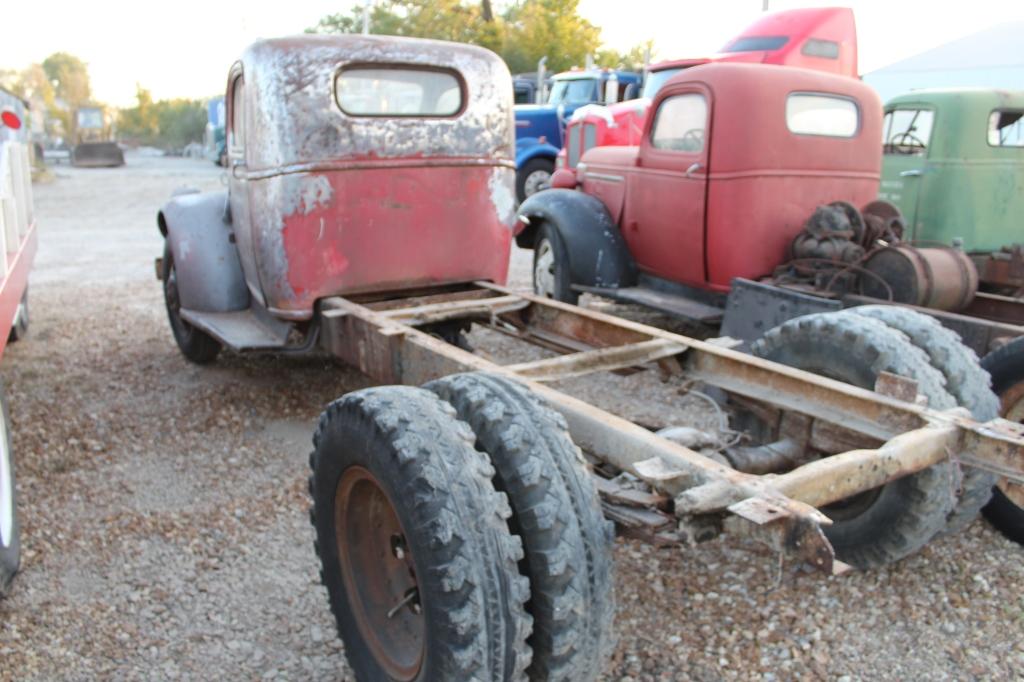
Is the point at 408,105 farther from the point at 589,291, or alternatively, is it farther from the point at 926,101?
the point at 926,101

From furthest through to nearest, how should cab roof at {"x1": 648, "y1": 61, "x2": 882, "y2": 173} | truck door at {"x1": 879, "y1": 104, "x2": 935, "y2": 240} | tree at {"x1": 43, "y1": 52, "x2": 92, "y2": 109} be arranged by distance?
tree at {"x1": 43, "y1": 52, "x2": 92, "y2": 109}, truck door at {"x1": 879, "y1": 104, "x2": 935, "y2": 240}, cab roof at {"x1": 648, "y1": 61, "x2": 882, "y2": 173}

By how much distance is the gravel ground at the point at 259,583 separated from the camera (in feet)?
9.09

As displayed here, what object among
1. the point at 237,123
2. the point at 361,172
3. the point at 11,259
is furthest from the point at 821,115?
the point at 11,259

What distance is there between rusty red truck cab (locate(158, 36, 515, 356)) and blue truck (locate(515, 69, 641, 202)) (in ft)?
32.1

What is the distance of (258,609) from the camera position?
10.0 feet

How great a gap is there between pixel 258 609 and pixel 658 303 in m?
3.63

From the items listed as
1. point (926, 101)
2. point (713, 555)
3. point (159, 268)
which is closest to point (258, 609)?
point (713, 555)

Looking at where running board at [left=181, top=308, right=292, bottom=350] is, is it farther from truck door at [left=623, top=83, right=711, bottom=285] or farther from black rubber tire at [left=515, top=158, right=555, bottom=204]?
black rubber tire at [left=515, top=158, right=555, bottom=204]

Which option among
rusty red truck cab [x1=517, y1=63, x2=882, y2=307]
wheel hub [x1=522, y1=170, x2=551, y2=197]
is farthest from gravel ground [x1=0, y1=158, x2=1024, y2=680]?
wheel hub [x1=522, y1=170, x2=551, y2=197]

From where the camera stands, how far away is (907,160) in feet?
21.9

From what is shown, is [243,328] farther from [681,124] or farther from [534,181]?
[534,181]

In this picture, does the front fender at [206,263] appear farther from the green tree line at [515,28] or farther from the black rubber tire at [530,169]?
the green tree line at [515,28]

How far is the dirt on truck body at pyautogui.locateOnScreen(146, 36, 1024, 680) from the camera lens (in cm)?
204

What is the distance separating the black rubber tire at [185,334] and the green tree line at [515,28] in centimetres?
2189
